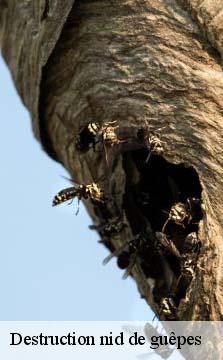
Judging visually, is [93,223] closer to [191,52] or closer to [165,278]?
[165,278]

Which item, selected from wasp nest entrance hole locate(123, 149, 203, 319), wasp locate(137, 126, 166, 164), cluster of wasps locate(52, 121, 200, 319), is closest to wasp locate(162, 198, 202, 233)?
cluster of wasps locate(52, 121, 200, 319)

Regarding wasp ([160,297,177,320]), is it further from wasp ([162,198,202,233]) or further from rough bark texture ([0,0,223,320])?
wasp ([162,198,202,233])

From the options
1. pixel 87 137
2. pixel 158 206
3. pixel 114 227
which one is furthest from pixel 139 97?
pixel 114 227

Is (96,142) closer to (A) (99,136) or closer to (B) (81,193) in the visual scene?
(A) (99,136)

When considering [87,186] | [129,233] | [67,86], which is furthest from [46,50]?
[129,233]

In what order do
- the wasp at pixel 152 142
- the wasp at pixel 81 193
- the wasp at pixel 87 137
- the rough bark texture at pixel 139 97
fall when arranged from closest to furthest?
the rough bark texture at pixel 139 97
the wasp at pixel 152 142
the wasp at pixel 87 137
the wasp at pixel 81 193

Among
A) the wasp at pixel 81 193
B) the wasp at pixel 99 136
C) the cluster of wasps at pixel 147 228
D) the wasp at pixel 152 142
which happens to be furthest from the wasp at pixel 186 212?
the wasp at pixel 81 193

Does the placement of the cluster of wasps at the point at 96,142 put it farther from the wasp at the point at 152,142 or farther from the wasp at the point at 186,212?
the wasp at the point at 186,212
